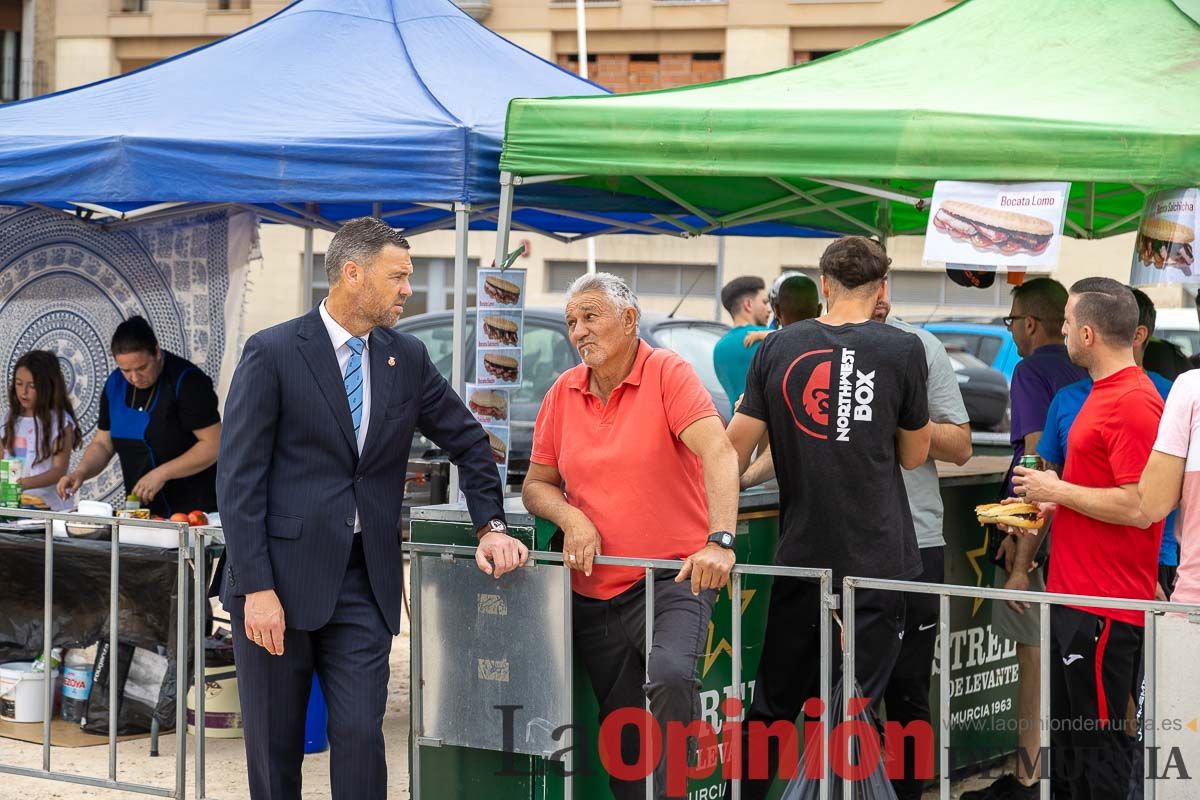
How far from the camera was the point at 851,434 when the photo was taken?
13.8 feet

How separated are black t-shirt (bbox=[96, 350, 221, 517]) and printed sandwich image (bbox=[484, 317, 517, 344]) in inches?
70.6

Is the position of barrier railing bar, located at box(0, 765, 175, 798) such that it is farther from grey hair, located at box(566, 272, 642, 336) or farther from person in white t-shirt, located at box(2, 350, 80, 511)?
person in white t-shirt, located at box(2, 350, 80, 511)

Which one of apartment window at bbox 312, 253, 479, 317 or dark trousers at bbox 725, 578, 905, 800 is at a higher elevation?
apartment window at bbox 312, 253, 479, 317

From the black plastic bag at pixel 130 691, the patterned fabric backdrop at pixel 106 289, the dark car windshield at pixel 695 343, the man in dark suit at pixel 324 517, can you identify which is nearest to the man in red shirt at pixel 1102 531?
the man in dark suit at pixel 324 517

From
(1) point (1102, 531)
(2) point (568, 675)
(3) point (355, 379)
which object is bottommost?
(2) point (568, 675)

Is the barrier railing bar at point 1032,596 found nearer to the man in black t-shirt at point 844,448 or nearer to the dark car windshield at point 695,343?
the man in black t-shirt at point 844,448

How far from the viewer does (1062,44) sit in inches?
211

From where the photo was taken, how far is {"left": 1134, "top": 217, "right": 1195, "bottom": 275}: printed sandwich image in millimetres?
4445

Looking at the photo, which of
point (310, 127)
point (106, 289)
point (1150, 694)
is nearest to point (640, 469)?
point (1150, 694)

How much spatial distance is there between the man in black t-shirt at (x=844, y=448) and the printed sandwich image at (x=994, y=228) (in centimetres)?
43

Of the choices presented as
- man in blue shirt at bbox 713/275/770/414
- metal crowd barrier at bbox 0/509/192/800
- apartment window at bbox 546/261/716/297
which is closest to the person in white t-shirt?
metal crowd barrier at bbox 0/509/192/800

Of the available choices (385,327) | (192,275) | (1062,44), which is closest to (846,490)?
(385,327)

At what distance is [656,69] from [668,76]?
0.25 metres

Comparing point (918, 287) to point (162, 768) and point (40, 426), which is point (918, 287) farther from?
point (162, 768)
